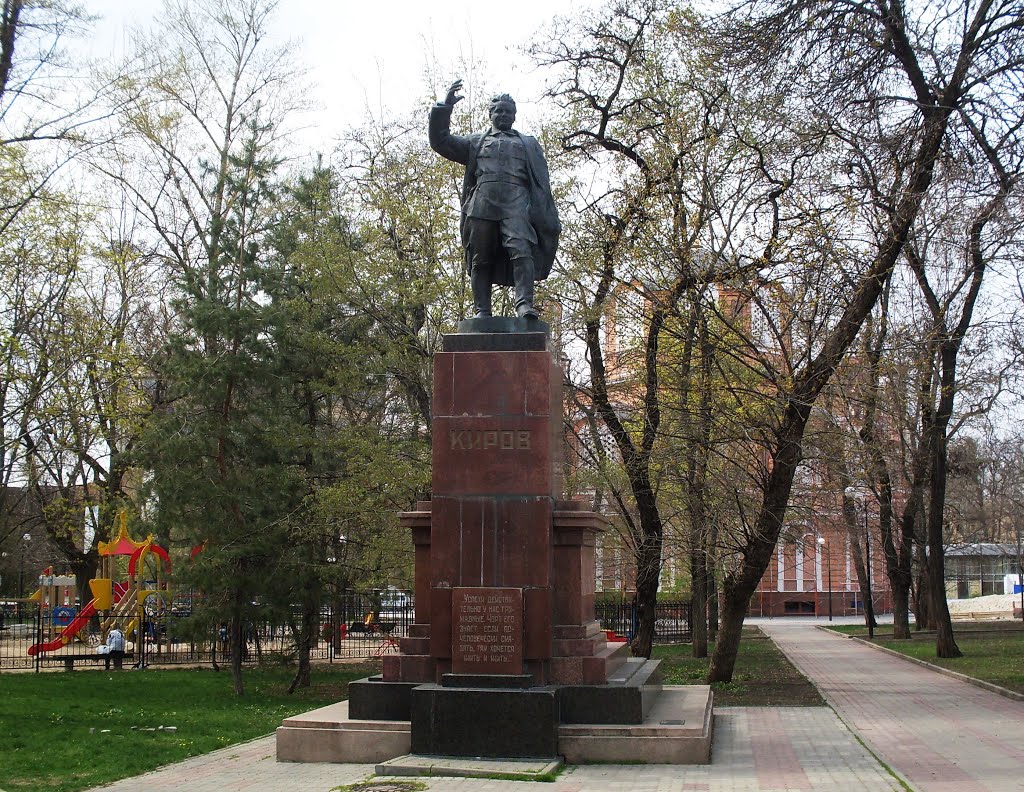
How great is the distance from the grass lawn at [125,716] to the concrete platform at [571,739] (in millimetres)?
1745

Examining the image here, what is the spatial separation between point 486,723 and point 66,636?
2328 cm

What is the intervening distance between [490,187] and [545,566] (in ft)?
13.0

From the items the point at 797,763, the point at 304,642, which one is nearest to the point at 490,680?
the point at 797,763

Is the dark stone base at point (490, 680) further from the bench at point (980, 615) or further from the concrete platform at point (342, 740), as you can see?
the bench at point (980, 615)

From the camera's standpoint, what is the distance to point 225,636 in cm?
2622

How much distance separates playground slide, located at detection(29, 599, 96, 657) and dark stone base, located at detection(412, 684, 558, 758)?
20.3 metres

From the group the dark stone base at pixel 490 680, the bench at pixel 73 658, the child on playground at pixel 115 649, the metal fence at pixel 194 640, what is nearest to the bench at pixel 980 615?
the metal fence at pixel 194 640

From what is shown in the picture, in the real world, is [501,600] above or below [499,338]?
below

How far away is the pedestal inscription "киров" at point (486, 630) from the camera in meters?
9.86

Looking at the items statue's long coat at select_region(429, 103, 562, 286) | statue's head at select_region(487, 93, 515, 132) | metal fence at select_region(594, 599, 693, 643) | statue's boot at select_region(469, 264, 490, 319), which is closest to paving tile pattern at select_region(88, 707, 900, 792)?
statue's boot at select_region(469, 264, 490, 319)

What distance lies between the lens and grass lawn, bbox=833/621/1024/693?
20.5m

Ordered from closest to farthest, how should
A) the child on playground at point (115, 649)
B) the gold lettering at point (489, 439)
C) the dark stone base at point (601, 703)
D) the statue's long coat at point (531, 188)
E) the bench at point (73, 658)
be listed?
the dark stone base at point (601, 703) → the gold lettering at point (489, 439) → the statue's long coat at point (531, 188) → the bench at point (73, 658) → the child on playground at point (115, 649)

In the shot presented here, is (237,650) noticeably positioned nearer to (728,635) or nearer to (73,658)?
(73,658)

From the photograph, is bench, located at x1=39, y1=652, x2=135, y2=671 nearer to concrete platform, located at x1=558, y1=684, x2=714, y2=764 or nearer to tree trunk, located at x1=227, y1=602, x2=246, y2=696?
tree trunk, located at x1=227, y1=602, x2=246, y2=696
